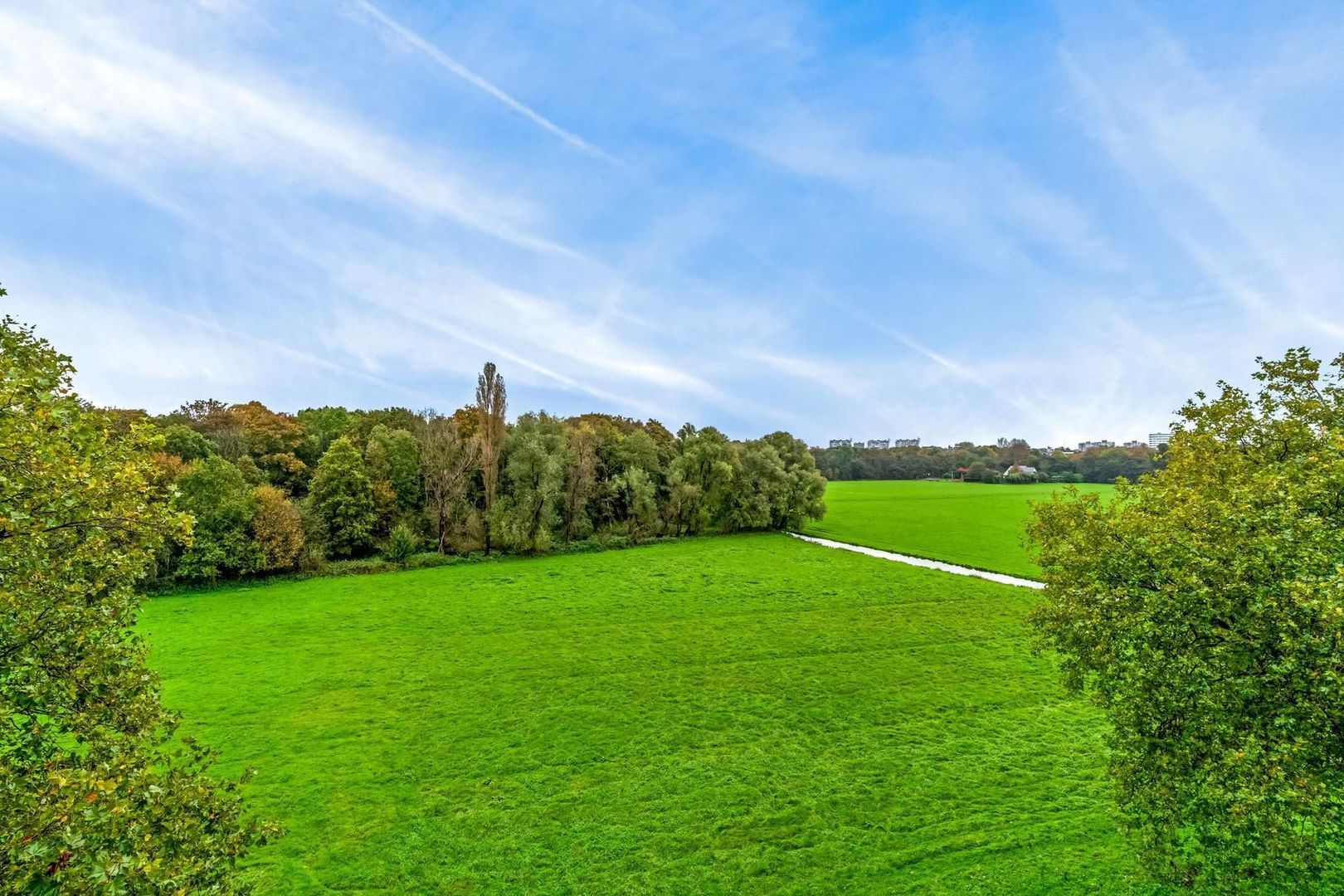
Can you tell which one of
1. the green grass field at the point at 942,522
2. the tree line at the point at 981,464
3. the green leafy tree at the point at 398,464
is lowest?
the green grass field at the point at 942,522

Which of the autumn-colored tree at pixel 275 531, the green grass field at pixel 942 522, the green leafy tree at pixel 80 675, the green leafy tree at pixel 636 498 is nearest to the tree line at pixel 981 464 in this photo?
the green grass field at pixel 942 522

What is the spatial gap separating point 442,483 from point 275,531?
1499 cm

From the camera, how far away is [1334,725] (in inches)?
376

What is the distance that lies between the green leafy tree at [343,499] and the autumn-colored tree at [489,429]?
1070 centimetres

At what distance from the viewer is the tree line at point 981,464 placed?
131m

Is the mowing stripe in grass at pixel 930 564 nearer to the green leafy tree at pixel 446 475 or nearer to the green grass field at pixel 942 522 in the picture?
the green grass field at pixel 942 522

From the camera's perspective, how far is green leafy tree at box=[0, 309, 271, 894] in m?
7.35

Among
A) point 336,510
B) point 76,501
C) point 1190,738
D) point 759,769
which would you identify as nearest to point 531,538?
point 336,510

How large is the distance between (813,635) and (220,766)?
28.6 meters

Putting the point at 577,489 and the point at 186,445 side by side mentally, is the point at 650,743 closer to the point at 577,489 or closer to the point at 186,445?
the point at 577,489

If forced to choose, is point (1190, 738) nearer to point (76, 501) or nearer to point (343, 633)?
point (76, 501)

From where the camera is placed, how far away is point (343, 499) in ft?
179

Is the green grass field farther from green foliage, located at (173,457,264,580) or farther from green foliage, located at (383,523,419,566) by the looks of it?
green foliage, located at (173,457,264,580)

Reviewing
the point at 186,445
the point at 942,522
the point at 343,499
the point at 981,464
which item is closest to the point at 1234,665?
the point at 343,499
